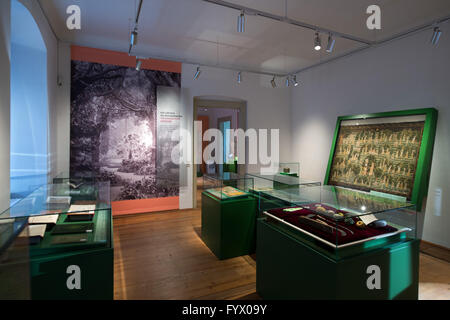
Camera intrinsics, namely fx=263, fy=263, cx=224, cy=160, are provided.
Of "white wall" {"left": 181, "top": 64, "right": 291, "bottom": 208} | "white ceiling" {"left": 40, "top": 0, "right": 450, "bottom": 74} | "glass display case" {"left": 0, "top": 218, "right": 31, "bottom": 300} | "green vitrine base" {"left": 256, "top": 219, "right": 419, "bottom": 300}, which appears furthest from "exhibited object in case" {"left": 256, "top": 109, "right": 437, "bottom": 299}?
"white wall" {"left": 181, "top": 64, "right": 291, "bottom": 208}

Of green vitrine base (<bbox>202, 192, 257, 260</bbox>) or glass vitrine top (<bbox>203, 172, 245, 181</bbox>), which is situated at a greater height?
glass vitrine top (<bbox>203, 172, 245, 181</bbox>)

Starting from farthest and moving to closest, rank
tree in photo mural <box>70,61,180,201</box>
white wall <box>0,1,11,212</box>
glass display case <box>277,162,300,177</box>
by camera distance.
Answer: glass display case <box>277,162,300,177</box>
tree in photo mural <box>70,61,180,201</box>
white wall <box>0,1,11,212</box>

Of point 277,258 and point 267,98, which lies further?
point 267,98

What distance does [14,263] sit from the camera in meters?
1.06

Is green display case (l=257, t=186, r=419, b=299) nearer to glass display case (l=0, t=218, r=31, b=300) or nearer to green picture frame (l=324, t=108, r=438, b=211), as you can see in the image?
glass display case (l=0, t=218, r=31, b=300)

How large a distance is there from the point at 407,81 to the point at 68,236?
5.16 m

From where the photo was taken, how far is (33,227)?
5.71 feet

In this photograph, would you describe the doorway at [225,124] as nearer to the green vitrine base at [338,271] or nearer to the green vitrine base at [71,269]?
the green vitrine base at [338,271]

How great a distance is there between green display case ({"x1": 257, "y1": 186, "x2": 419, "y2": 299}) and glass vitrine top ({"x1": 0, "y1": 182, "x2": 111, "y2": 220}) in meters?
1.51

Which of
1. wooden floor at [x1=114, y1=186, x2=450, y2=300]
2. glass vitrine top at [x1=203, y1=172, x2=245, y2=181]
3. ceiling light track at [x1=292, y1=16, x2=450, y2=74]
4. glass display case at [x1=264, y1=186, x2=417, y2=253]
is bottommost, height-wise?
wooden floor at [x1=114, y1=186, x2=450, y2=300]

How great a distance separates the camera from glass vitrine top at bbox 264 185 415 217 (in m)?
1.99

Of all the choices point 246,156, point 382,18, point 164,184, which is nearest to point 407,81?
point 382,18

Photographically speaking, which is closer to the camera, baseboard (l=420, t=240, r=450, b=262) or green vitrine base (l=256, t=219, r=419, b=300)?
green vitrine base (l=256, t=219, r=419, b=300)

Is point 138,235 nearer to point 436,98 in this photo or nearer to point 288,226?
point 288,226
